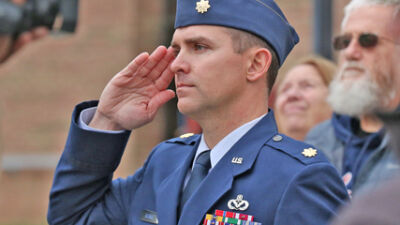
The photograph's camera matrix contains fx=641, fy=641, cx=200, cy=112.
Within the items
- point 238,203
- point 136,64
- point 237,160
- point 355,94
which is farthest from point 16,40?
point 238,203

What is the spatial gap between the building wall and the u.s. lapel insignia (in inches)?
288

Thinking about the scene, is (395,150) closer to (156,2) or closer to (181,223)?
(181,223)

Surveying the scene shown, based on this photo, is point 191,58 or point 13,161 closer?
point 191,58

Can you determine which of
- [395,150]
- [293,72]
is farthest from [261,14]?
[293,72]

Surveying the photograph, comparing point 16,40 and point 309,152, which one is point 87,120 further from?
point 16,40

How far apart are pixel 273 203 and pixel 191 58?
1.87 ft

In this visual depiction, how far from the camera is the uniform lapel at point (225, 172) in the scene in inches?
82.0

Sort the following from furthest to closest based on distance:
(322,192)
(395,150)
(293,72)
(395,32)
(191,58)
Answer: (293,72), (191,58), (322,192), (395,32), (395,150)

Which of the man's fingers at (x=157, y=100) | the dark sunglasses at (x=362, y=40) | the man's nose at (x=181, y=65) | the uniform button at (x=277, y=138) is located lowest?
the uniform button at (x=277, y=138)

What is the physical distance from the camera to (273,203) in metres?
1.98

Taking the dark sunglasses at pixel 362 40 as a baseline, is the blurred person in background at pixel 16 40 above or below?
below

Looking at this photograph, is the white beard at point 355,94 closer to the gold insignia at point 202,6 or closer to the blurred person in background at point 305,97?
the blurred person in background at point 305,97

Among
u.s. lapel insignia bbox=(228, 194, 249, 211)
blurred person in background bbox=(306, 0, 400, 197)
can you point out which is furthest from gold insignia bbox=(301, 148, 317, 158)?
A: blurred person in background bbox=(306, 0, 400, 197)

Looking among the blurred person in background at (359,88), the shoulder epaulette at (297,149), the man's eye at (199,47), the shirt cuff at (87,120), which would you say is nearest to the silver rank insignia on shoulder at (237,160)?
the shoulder epaulette at (297,149)
